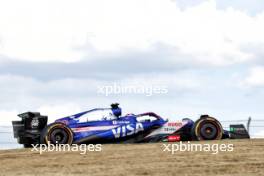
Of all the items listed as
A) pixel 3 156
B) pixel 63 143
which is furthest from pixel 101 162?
pixel 63 143

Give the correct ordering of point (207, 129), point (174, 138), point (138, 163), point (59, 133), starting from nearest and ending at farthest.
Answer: point (138, 163), point (59, 133), point (174, 138), point (207, 129)

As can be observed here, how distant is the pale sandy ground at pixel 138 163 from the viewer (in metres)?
12.1

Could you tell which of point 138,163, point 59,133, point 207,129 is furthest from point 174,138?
point 138,163

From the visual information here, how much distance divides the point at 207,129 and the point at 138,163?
738 cm

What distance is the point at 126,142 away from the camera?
2025cm

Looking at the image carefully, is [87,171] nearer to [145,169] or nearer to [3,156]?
[145,169]

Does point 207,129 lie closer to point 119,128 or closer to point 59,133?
point 119,128

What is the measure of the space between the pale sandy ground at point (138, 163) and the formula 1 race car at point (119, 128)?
2.93 metres

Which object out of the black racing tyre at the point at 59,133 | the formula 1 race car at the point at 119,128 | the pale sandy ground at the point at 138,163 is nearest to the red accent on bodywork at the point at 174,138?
the formula 1 race car at the point at 119,128

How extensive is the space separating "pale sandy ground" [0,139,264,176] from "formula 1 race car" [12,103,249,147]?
2.93 metres

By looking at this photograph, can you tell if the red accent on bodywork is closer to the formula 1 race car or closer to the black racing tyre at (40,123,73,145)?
the formula 1 race car

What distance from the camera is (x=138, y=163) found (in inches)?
533

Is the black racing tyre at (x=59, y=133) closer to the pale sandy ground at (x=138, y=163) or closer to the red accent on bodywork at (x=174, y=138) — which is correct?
the pale sandy ground at (x=138, y=163)

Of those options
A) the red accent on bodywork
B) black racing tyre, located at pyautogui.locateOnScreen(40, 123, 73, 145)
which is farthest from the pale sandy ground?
the red accent on bodywork
